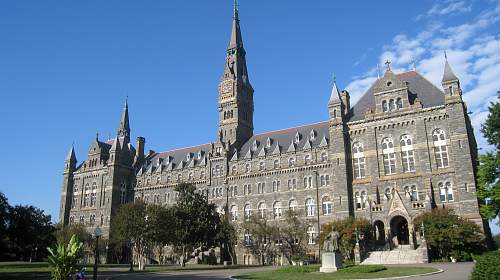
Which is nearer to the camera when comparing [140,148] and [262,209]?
[262,209]

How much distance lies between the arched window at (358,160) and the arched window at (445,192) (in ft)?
32.5

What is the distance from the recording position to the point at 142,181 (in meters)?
91.2

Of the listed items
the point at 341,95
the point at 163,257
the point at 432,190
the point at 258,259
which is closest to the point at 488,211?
the point at 432,190

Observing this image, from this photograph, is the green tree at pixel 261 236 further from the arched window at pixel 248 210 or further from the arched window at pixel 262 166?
the arched window at pixel 262 166

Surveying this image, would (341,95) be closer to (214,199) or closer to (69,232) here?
(214,199)

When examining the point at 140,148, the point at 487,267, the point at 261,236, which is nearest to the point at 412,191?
the point at 261,236

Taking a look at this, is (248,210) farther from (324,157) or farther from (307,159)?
(324,157)

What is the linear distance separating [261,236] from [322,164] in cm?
1398

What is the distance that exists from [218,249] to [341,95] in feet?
102

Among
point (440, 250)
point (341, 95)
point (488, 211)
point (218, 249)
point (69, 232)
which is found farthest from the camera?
point (69, 232)

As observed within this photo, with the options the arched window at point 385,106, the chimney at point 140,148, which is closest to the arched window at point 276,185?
the arched window at point 385,106

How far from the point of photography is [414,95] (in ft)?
200

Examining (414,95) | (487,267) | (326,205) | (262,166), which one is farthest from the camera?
(262,166)

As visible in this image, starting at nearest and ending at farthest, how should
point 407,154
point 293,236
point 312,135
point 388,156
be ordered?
1. point 407,154
2. point 388,156
3. point 293,236
4. point 312,135
